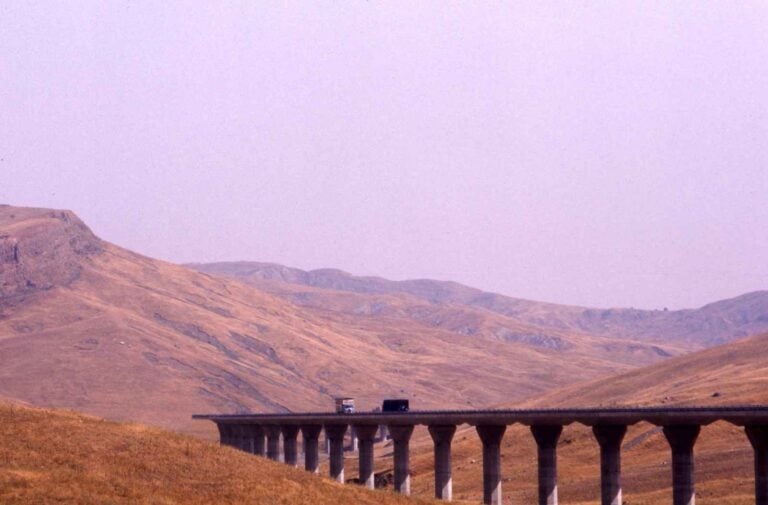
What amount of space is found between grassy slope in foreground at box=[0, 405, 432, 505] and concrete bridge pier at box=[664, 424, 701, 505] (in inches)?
726

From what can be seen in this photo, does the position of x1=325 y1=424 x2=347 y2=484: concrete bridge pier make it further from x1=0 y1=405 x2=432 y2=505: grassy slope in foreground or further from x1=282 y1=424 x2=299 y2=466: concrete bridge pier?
x1=0 y1=405 x2=432 y2=505: grassy slope in foreground

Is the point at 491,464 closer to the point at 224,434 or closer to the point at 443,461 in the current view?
the point at 443,461

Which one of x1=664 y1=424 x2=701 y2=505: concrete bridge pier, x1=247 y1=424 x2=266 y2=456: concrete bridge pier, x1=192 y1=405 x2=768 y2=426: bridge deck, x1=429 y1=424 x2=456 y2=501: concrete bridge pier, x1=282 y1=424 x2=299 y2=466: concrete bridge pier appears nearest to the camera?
x1=192 y1=405 x2=768 y2=426: bridge deck

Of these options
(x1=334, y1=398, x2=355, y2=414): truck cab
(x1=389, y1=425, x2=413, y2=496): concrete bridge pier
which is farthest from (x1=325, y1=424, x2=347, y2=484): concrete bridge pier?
(x1=334, y1=398, x2=355, y2=414): truck cab

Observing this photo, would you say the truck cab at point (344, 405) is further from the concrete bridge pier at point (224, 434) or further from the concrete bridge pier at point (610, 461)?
the concrete bridge pier at point (610, 461)

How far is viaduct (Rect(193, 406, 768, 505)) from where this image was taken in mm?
76312

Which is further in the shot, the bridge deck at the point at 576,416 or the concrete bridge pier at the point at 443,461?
the concrete bridge pier at the point at 443,461

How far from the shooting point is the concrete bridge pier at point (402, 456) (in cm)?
10456

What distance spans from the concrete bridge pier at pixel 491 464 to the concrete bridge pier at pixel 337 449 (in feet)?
79.2

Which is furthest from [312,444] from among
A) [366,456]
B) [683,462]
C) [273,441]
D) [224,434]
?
[683,462]

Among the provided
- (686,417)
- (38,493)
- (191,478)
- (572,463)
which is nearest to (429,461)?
(572,463)


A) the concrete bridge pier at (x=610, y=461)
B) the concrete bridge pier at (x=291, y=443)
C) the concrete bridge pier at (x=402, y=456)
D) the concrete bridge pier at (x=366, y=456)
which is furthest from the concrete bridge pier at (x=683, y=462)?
the concrete bridge pier at (x=291, y=443)

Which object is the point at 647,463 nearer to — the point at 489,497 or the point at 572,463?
the point at 572,463

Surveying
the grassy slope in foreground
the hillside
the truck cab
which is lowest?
the hillside
